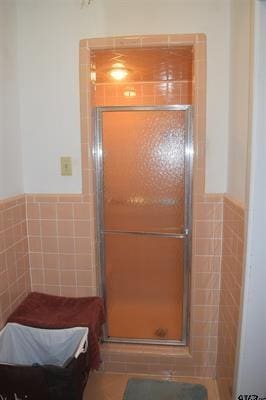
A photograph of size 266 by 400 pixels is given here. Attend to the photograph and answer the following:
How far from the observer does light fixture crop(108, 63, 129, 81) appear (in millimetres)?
1909

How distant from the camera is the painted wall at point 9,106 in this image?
1.42 meters

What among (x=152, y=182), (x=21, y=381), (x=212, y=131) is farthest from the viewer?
(x=152, y=182)

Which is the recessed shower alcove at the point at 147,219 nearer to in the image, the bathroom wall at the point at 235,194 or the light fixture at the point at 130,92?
the bathroom wall at the point at 235,194

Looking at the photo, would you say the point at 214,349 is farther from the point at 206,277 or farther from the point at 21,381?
the point at 21,381

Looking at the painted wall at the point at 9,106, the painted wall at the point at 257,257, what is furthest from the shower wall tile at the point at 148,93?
the painted wall at the point at 257,257

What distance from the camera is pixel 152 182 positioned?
5.90ft

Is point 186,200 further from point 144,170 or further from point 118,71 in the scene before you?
point 118,71

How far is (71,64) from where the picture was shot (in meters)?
1.54

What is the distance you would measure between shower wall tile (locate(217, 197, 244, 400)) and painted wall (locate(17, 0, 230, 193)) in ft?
0.88

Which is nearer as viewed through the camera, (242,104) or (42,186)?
(242,104)

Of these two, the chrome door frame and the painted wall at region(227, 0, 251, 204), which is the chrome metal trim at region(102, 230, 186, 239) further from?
the painted wall at region(227, 0, 251, 204)

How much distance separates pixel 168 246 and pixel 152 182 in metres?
0.46

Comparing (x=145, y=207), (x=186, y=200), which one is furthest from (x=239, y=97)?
(x=145, y=207)

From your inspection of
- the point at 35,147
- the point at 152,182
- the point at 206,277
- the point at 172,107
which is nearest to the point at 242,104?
the point at 172,107
